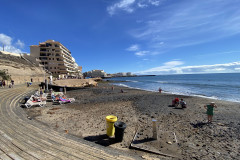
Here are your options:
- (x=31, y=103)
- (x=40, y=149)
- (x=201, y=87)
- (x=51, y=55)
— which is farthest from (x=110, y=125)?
(x=51, y=55)

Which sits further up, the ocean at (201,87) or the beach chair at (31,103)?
the beach chair at (31,103)

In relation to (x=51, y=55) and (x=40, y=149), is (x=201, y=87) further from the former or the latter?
(x=51, y=55)

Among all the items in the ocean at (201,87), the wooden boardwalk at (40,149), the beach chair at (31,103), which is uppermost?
the wooden boardwalk at (40,149)

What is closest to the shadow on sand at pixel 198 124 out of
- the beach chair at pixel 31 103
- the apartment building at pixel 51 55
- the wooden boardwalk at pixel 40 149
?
the wooden boardwalk at pixel 40 149

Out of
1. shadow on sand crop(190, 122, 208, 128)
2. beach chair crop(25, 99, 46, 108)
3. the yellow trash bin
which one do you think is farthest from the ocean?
beach chair crop(25, 99, 46, 108)

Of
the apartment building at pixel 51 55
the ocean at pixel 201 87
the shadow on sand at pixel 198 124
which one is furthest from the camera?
the apartment building at pixel 51 55

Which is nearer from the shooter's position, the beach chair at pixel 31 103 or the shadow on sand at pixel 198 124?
the shadow on sand at pixel 198 124

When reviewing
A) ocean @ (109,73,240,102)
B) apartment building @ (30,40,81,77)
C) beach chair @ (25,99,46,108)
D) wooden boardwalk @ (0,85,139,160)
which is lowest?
ocean @ (109,73,240,102)

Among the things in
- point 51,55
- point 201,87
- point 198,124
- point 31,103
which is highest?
point 51,55

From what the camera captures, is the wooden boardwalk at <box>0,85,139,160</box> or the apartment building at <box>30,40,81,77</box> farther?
the apartment building at <box>30,40,81,77</box>

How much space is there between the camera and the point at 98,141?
18.5 feet

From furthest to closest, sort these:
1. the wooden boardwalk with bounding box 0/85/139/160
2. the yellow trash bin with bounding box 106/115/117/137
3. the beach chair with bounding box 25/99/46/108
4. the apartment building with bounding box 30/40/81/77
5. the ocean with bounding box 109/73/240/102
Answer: the apartment building with bounding box 30/40/81/77 < the ocean with bounding box 109/73/240/102 < the beach chair with bounding box 25/99/46/108 < the yellow trash bin with bounding box 106/115/117/137 < the wooden boardwalk with bounding box 0/85/139/160

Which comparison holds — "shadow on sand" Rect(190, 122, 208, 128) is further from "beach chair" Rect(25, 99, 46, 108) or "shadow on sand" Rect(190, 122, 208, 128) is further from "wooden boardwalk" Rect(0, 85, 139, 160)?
"beach chair" Rect(25, 99, 46, 108)

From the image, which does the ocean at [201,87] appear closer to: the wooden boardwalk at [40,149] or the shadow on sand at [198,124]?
the shadow on sand at [198,124]
